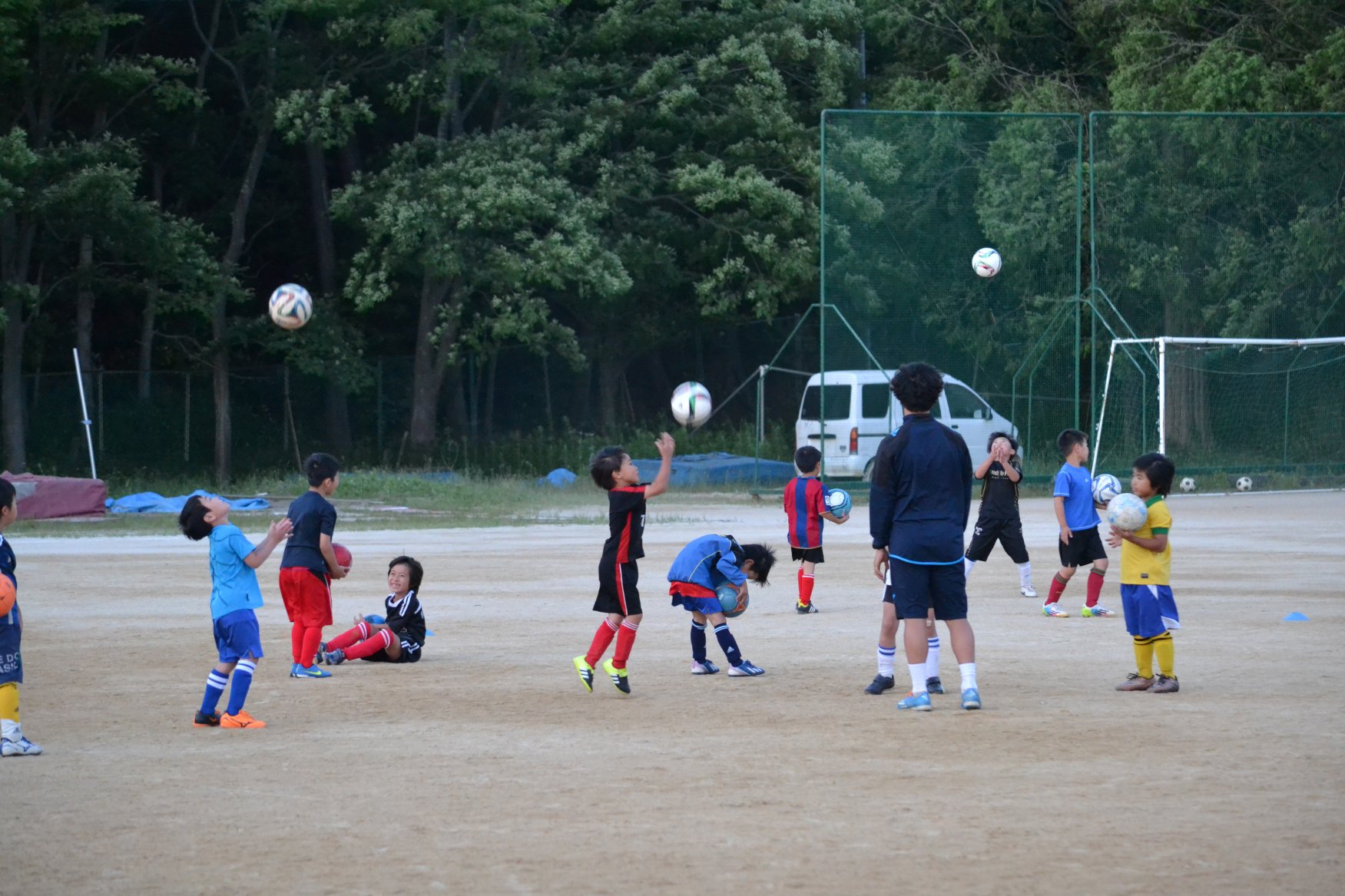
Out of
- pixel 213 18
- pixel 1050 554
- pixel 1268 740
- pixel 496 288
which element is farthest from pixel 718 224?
pixel 1268 740

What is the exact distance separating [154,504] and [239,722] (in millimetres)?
18131

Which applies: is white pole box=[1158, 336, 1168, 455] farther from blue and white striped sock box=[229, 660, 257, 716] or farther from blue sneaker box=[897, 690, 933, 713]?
blue and white striped sock box=[229, 660, 257, 716]

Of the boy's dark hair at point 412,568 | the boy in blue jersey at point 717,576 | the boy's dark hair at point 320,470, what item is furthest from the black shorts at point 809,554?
the boy's dark hair at point 320,470

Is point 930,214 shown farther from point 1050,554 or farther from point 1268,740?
point 1268,740

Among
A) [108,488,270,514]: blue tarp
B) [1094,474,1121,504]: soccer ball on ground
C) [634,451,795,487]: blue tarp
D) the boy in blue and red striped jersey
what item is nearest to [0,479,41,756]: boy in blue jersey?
the boy in blue and red striped jersey

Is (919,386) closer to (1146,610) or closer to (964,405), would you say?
(1146,610)

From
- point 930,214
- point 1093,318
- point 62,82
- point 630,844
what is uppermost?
point 62,82

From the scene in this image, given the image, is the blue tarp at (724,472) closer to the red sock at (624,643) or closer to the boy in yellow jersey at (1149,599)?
the red sock at (624,643)

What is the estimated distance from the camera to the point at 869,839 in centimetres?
580

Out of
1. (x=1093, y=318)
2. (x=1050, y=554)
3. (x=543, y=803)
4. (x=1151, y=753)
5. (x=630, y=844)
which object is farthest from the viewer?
(x=1093, y=318)

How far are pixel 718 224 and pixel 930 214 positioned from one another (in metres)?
7.35

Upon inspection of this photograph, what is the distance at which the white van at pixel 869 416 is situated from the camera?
26953 mm

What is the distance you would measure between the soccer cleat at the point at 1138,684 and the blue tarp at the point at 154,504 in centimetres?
1785

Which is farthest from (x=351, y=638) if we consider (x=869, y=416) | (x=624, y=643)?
(x=869, y=416)
